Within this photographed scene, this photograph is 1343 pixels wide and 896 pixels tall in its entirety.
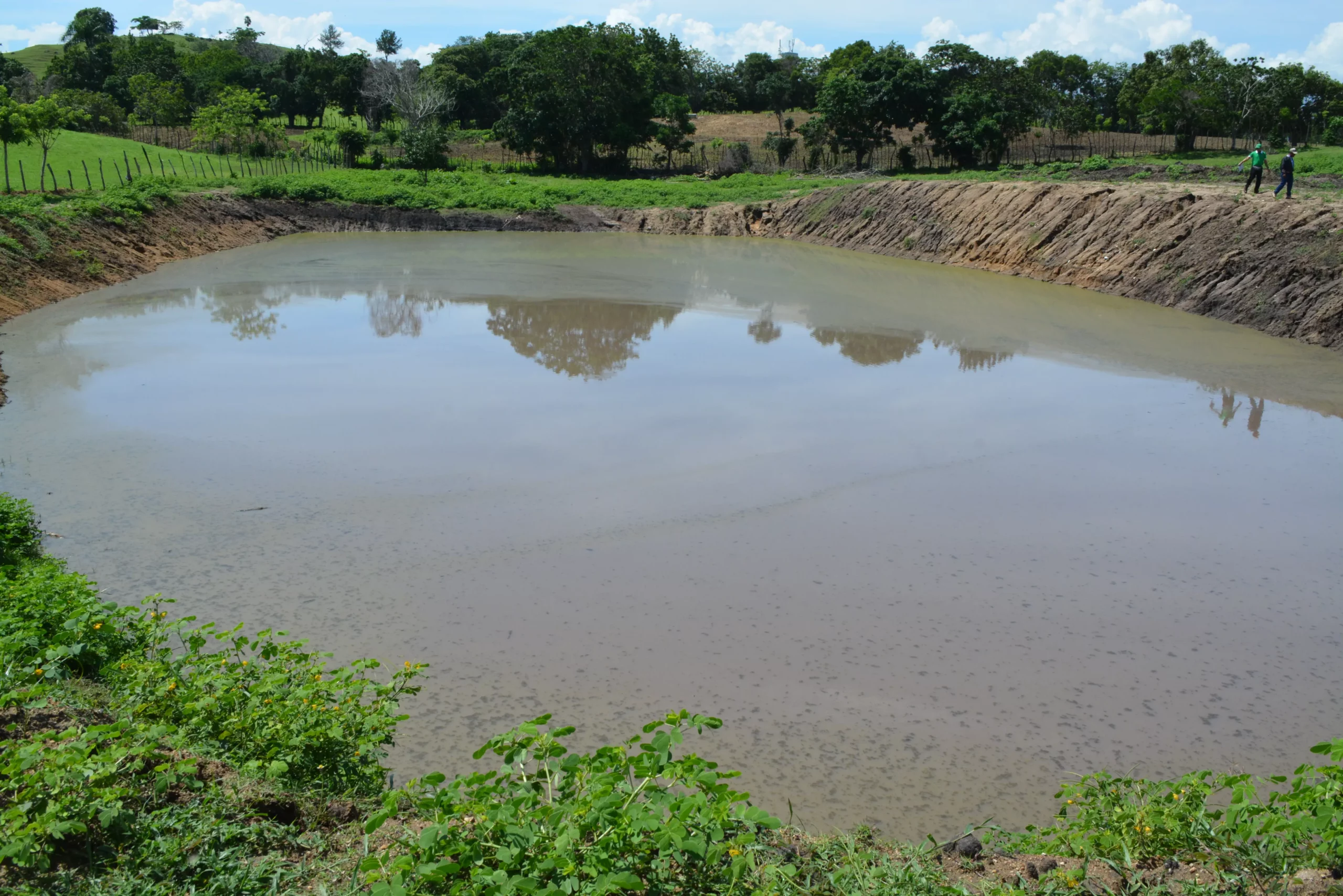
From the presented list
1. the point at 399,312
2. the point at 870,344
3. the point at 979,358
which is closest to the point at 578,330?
the point at 399,312

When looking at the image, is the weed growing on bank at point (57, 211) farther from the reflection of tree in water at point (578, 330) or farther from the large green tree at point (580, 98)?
the large green tree at point (580, 98)

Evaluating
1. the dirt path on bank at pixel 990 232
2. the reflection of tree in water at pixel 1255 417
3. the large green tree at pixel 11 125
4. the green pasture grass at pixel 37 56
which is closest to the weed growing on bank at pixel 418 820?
the reflection of tree in water at pixel 1255 417

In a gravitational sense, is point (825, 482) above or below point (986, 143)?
below

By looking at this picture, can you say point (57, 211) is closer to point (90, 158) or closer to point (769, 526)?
point (90, 158)

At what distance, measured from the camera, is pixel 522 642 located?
7109mm

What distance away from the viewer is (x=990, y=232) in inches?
1042

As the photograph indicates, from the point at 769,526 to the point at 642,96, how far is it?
130ft

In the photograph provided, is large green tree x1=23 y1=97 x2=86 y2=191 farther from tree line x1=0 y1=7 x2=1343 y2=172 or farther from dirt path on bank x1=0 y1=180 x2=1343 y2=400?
dirt path on bank x1=0 y1=180 x2=1343 y2=400

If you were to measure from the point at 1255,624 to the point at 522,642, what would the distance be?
18.4ft

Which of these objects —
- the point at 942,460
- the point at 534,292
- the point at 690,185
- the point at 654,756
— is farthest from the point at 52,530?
the point at 690,185

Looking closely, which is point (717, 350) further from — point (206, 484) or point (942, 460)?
point (206, 484)

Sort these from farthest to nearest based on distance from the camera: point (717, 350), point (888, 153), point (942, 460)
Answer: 1. point (888, 153)
2. point (717, 350)
3. point (942, 460)

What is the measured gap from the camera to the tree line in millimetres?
39469

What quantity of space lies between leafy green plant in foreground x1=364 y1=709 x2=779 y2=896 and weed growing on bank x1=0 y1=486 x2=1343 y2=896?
1 centimetres
